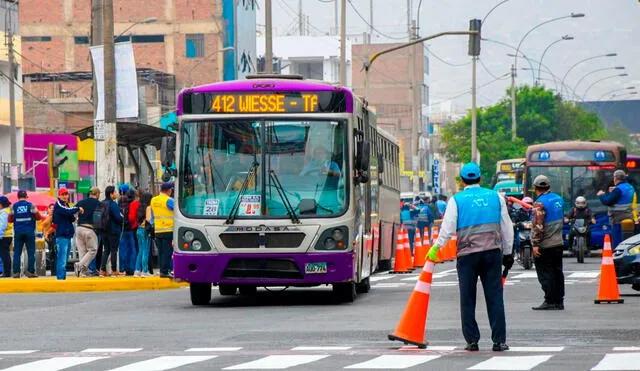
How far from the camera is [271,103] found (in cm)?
2220

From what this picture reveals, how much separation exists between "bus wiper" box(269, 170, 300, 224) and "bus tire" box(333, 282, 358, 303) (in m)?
1.37

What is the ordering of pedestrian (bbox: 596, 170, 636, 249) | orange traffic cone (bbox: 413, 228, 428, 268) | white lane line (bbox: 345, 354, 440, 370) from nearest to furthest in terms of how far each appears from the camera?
white lane line (bbox: 345, 354, 440, 370) → pedestrian (bbox: 596, 170, 636, 249) → orange traffic cone (bbox: 413, 228, 428, 268)

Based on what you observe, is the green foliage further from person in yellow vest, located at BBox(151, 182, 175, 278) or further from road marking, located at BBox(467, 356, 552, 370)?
road marking, located at BBox(467, 356, 552, 370)

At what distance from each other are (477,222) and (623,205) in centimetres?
1737

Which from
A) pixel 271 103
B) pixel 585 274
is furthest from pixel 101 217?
pixel 585 274

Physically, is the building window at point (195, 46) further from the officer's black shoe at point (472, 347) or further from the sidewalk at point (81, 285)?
the officer's black shoe at point (472, 347)

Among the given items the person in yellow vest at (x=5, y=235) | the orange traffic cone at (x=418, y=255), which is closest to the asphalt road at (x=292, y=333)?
the person in yellow vest at (x=5, y=235)

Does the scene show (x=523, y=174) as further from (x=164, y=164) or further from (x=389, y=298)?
(x=164, y=164)

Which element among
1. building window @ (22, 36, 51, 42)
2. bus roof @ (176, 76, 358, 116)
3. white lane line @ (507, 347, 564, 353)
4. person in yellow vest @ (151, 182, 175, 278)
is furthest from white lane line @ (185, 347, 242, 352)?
building window @ (22, 36, 51, 42)

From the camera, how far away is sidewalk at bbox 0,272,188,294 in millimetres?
27766

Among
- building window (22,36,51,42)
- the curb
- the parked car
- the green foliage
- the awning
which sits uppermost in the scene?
building window (22,36,51,42)

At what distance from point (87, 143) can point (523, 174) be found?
33845mm

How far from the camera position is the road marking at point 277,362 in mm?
13094

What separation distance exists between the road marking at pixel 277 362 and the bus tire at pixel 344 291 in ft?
27.6
